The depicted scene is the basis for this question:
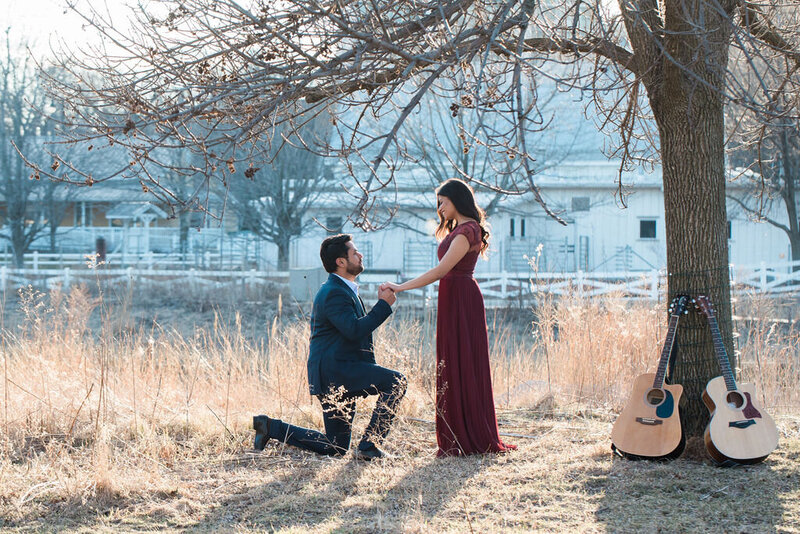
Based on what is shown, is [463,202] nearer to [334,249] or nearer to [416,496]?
[334,249]

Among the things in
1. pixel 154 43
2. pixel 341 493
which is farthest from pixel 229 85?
pixel 341 493

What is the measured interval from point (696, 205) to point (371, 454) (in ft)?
9.23

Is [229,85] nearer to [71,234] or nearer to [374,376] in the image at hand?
[374,376]

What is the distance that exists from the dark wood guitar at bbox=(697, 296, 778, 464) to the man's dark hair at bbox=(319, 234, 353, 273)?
2512 millimetres

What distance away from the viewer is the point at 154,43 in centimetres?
546

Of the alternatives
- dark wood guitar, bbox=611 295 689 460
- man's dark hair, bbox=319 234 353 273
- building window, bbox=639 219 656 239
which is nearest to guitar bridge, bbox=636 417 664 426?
dark wood guitar, bbox=611 295 689 460

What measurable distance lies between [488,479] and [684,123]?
2.77 m

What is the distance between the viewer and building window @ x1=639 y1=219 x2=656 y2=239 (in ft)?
89.1

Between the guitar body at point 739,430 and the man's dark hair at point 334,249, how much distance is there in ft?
8.50

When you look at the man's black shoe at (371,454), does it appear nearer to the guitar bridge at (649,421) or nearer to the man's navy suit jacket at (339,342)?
the man's navy suit jacket at (339,342)

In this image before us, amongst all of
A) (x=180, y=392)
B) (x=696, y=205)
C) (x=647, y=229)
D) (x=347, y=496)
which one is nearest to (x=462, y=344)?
(x=347, y=496)

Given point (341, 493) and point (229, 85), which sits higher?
point (229, 85)

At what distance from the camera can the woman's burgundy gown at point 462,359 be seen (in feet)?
18.3

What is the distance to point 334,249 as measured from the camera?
5.66 m
